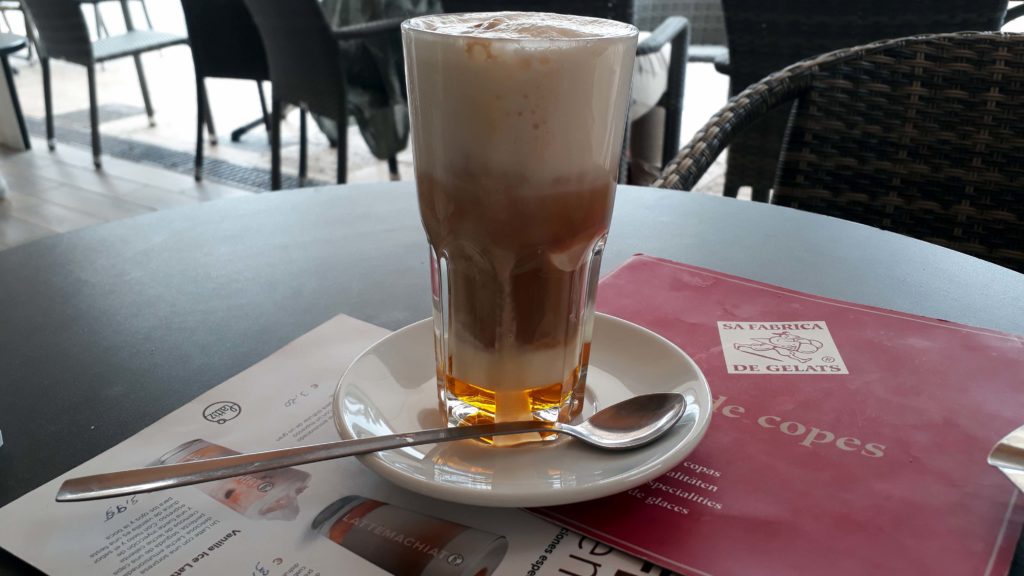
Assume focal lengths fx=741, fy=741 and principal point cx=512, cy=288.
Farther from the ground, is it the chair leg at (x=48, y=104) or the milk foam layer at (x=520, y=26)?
the milk foam layer at (x=520, y=26)

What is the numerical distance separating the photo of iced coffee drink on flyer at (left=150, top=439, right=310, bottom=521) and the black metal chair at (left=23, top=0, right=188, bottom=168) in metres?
2.88

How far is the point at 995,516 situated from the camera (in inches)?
14.1

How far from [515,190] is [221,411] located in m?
0.23

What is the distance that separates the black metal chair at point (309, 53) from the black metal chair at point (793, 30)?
0.82m

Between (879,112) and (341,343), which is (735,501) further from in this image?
(879,112)

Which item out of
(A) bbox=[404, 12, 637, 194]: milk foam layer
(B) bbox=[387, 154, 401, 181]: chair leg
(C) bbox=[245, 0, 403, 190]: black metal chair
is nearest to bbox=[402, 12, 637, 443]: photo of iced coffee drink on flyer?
(A) bbox=[404, 12, 637, 194]: milk foam layer

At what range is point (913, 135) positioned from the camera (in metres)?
0.91

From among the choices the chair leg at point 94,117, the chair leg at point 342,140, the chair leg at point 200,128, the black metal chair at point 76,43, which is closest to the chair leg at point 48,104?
the black metal chair at point 76,43

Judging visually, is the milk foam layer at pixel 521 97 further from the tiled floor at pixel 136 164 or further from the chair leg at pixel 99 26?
the chair leg at pixel 99 26

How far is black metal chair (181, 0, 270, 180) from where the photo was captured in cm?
245

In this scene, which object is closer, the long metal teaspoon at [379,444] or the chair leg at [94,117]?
the long metal teaspoon at [379,444]

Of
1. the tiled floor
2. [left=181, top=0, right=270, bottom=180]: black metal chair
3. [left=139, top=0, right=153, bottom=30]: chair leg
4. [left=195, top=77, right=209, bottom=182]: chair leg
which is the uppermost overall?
[left=181, top=0, right=270, bottom=180]: black metal chair

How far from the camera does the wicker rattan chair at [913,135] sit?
34.7 inches

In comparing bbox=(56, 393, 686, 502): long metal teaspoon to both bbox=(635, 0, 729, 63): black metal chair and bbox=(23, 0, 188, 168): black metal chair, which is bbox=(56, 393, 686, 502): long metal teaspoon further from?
bbox=(23, 0, 188, 168): black metal chair
